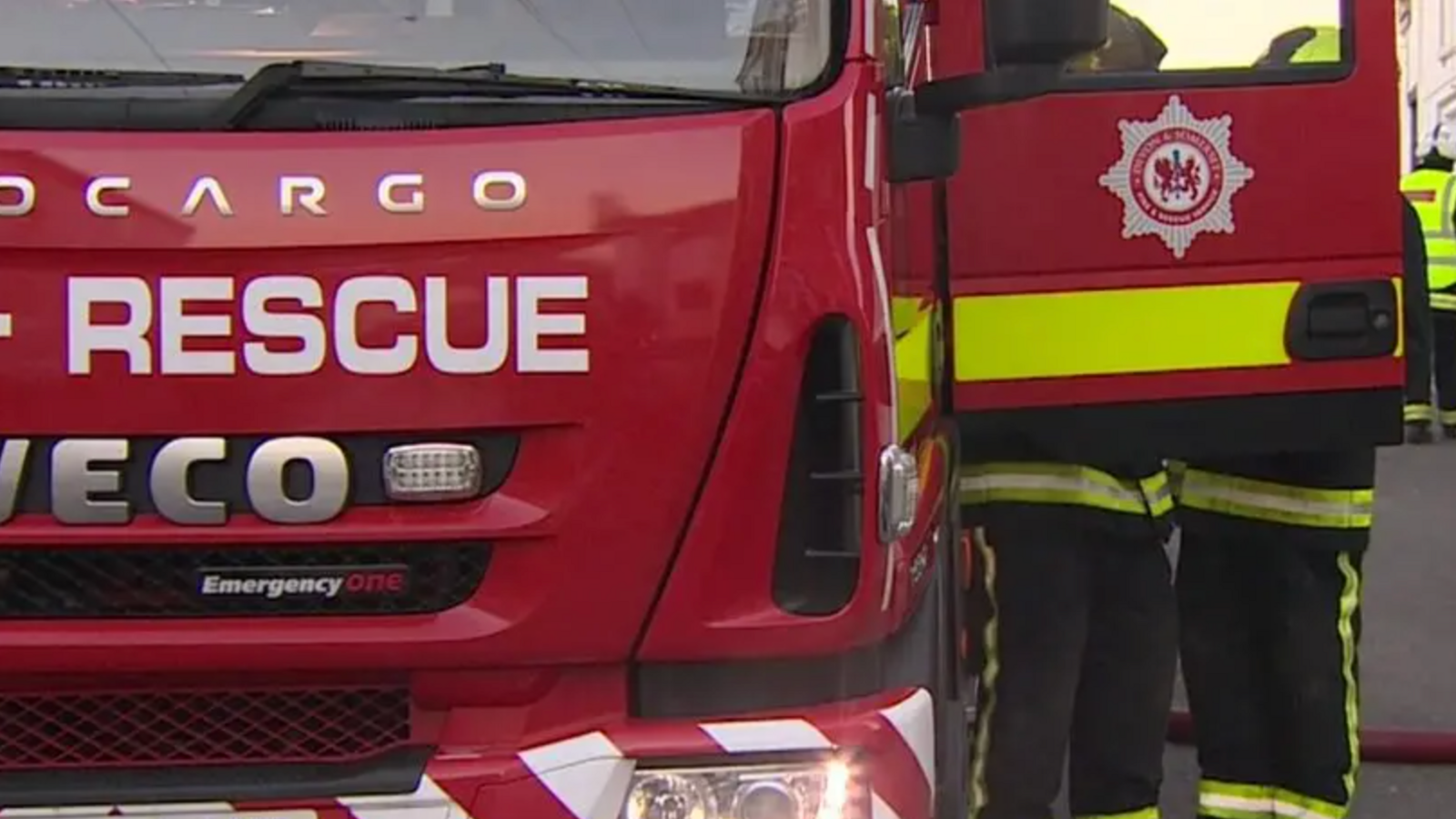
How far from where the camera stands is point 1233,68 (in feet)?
12.2

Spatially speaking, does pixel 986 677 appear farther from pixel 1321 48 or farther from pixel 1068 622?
pixel 1321 48

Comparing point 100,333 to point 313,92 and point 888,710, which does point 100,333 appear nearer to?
point 313,92

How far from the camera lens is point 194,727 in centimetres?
251

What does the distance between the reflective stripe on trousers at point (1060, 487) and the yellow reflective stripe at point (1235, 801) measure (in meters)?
0.70

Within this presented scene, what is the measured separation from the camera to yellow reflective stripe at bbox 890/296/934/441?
107 inches

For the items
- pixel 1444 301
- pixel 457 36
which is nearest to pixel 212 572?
pixel 457 36

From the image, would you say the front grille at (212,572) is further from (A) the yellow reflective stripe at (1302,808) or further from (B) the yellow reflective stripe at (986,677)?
(A) the yellow reflective stripe at (1302,808)

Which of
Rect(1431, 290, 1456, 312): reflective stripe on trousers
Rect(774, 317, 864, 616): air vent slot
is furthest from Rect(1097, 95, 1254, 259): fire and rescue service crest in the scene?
Rect(1431, 290, 1456, 312): reflective stripe on trousers

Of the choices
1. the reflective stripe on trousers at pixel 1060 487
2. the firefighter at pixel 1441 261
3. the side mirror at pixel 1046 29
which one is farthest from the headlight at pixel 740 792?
the firefighter at pixel 1441 261

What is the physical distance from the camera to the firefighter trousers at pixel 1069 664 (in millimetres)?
3943

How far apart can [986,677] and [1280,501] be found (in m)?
0.74

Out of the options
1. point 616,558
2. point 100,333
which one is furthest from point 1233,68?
point 100,333

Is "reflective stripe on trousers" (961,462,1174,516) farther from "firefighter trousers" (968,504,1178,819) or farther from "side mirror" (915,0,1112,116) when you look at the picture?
"side mirror" (915,0,1112,116)

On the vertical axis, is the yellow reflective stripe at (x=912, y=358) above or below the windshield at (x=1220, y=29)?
below
